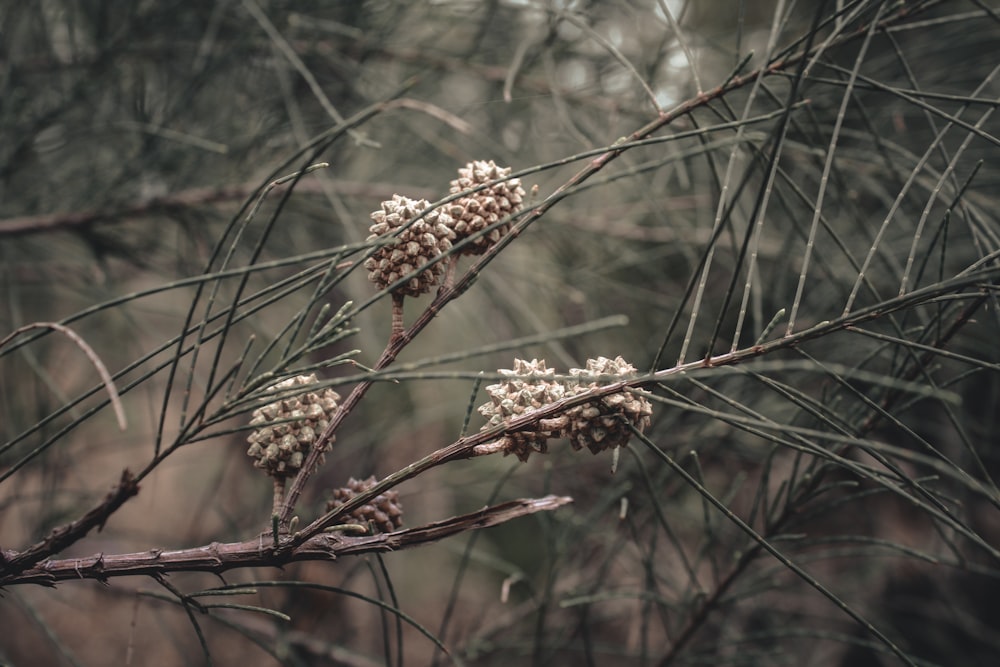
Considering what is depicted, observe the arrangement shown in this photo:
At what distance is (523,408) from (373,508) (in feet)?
0.37

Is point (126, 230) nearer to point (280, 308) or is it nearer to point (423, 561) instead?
point (280, 308)

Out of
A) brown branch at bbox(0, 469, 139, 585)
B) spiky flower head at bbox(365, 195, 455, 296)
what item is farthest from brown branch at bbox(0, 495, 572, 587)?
spiky flower head at bbox(365, 195, 455, 296)

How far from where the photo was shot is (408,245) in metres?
0.40

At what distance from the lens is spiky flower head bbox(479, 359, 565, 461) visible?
0.38 m

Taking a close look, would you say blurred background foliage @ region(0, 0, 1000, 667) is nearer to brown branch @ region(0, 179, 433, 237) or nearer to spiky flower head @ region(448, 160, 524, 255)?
brown branch @ region(0, 179, 433, 237)

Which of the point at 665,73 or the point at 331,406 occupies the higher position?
the point at 665,73

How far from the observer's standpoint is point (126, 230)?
0.89 m

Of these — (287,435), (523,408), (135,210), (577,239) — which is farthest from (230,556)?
(577,239)

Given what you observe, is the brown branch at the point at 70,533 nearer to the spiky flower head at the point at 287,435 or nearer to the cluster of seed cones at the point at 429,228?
the spiky flower head at the point at 287,435

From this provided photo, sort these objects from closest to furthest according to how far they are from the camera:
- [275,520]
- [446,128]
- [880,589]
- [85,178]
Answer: [275,520] → [85,178] → [446,128] → [880,589]

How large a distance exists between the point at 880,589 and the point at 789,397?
1.20 metres

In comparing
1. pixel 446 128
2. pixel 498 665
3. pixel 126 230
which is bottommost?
pixel 498 665

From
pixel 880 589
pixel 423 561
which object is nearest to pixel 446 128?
pixel 880 589

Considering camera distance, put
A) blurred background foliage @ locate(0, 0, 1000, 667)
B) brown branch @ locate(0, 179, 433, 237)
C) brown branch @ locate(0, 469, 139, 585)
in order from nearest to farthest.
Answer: brown branch @ locate(0, 469, 139, 585) → blurred background foliage @ locate(0, 0, 1000, 667) → brown branch @ locate(0, 179, 433, 237)
